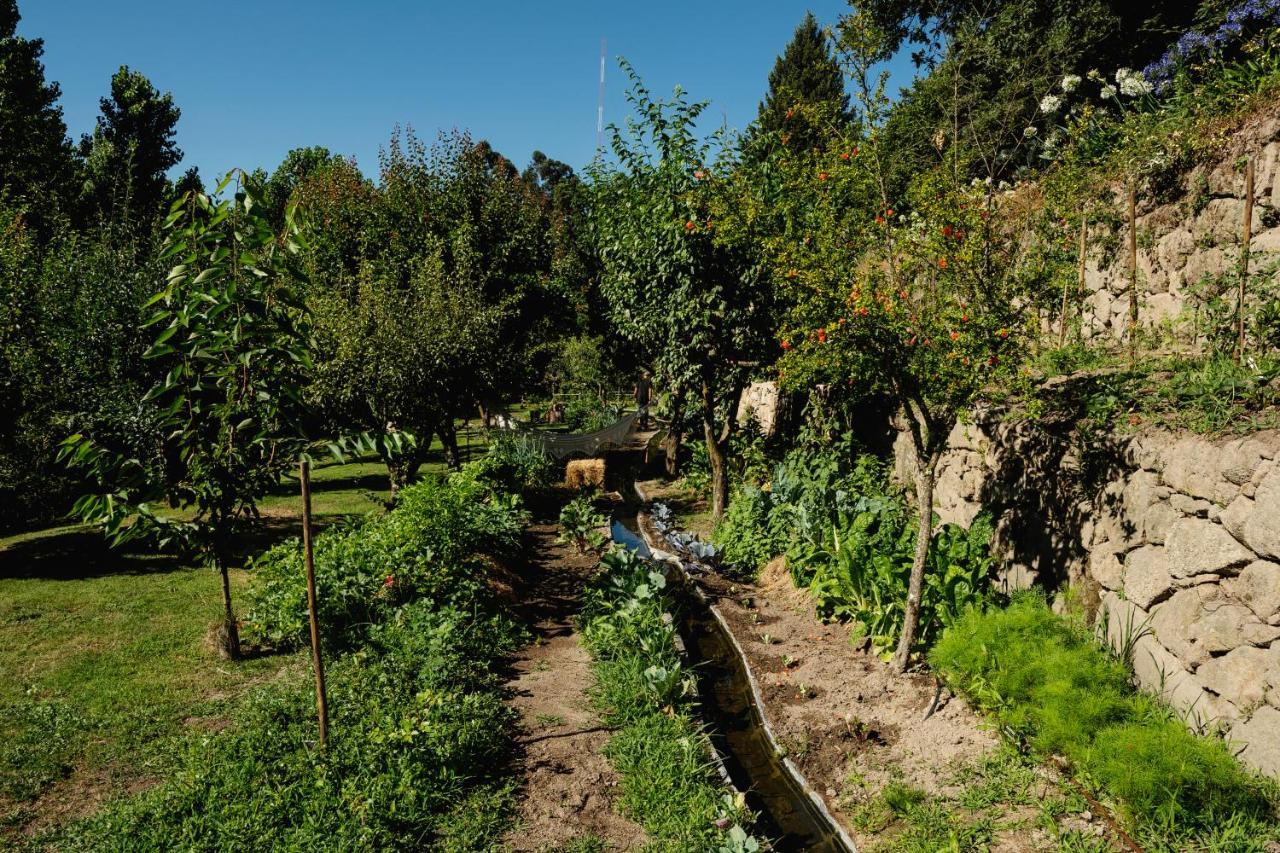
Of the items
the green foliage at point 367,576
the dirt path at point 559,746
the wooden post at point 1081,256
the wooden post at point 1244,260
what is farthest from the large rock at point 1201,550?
the green foliage at point 367,576

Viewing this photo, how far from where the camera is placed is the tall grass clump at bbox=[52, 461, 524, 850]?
156 inches

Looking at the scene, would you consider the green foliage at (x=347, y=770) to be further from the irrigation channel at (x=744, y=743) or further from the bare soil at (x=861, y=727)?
the bare soil at (x=861, y=727)

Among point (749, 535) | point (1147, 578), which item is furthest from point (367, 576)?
point (1147, 578)

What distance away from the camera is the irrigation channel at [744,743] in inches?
183

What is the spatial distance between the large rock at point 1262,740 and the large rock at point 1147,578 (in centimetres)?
99

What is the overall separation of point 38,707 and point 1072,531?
8.17m

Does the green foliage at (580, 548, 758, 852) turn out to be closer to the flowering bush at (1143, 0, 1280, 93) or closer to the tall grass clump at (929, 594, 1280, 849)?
the tall grass clump at (929, 594, 1280, 849)

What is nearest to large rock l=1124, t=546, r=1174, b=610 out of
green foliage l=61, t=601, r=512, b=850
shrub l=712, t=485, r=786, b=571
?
shrub l=712, t=485, r=786, b=571

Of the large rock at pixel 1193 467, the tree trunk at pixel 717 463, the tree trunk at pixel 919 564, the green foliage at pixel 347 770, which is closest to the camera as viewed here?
the green foliage at pixel 347 770

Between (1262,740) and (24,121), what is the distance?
26.8 m

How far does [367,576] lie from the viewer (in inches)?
267

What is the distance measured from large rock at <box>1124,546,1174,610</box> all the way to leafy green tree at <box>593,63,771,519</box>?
579 centimetres

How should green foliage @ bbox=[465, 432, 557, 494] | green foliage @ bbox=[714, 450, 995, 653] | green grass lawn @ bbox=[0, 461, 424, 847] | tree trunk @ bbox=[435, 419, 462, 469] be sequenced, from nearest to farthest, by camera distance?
green grass lawn @ bbox=[0, 461, 424, 847]
green foliage @ bbox=[714, 450, 995, 653]
green foliage @ bbox=[465, 432, 557, 494]
tree trunk @ bbox=[435, 419, 462, 469]

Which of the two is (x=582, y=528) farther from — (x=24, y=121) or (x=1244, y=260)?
(x=24, y=121)
